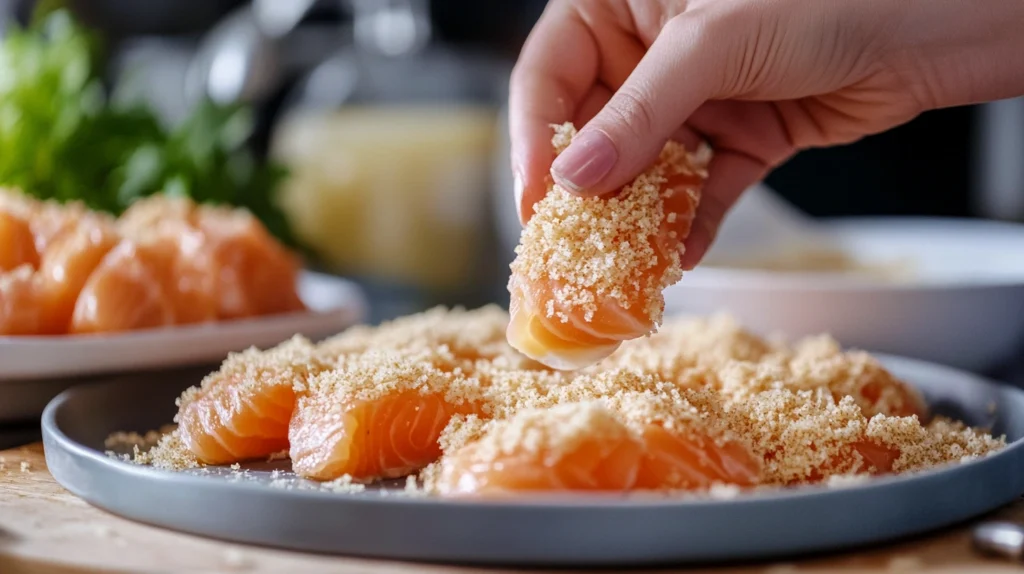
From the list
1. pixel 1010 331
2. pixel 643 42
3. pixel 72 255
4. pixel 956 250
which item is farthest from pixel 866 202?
pixel 72 255

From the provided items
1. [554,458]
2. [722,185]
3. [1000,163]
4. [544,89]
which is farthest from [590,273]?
[1000,163]

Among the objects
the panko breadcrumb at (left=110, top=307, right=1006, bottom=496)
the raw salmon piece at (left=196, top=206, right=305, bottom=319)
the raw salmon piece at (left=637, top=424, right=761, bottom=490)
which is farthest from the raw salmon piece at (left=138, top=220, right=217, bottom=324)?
the raw salmon piece at (left=637, top=424, right=761, bottom=490)

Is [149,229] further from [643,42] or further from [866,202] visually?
[866,202]

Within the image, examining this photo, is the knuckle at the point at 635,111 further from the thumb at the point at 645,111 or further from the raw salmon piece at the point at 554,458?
the raw salmon piece at the point at 554,458

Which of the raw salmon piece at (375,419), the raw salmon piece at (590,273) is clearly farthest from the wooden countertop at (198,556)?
the raw salmon piece at (590,273)

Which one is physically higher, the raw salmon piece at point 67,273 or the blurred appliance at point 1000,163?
the raw salmon piece at point 67,273

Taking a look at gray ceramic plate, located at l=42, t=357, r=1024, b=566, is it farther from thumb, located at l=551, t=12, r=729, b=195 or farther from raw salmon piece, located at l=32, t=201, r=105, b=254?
raw salmon piece, located at l=32, t=201, r=105, b=254
